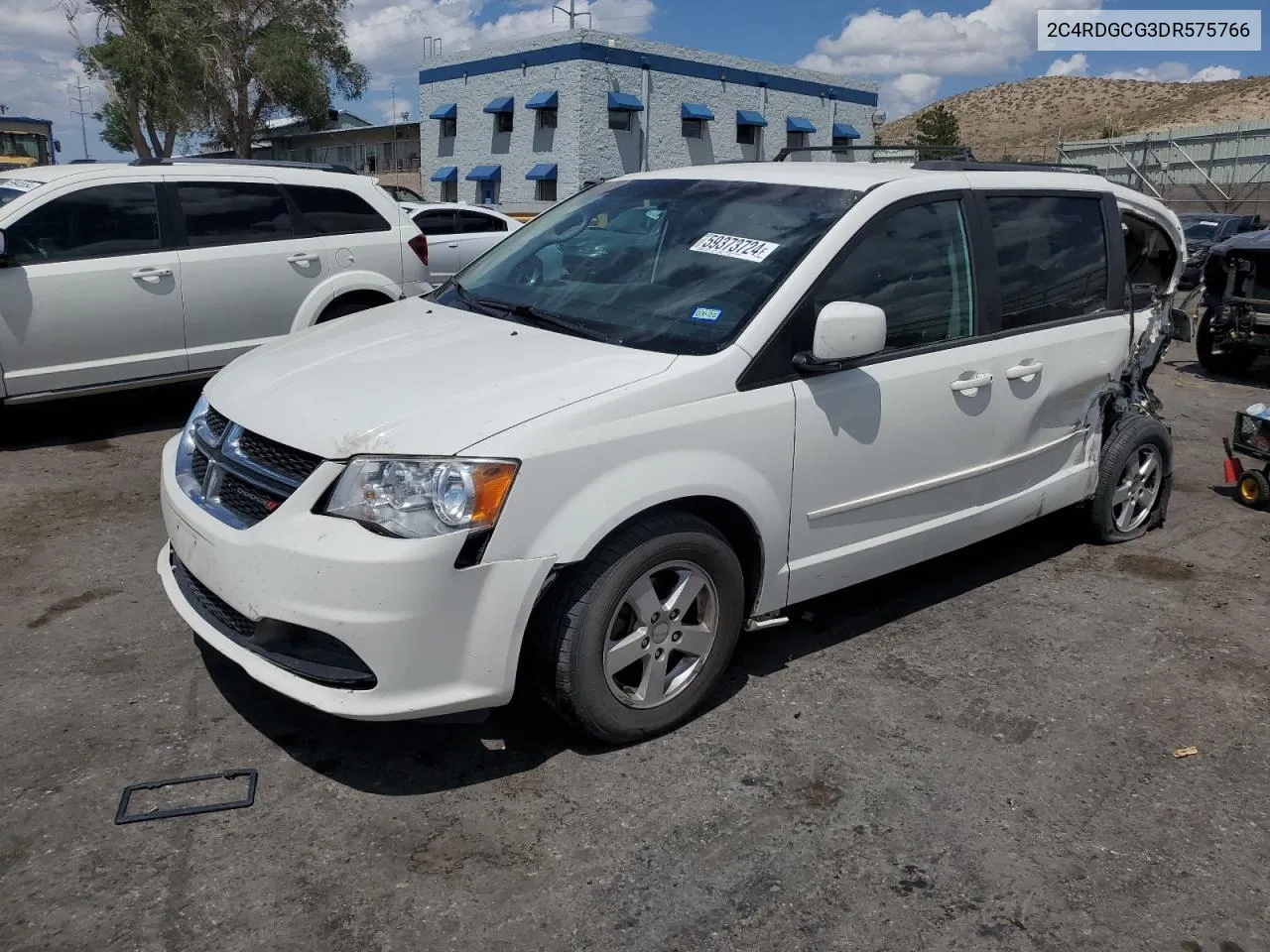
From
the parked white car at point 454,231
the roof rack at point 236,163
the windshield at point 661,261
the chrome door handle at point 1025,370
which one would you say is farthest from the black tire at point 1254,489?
the parked white car at point 454,231

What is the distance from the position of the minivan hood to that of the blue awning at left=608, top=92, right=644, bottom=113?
104 ft

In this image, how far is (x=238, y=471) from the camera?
10.6ft

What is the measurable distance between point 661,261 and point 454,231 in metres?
10.7

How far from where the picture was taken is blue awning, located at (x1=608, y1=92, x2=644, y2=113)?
111 feet

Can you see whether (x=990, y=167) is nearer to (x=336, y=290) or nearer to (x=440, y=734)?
(x=440, y=734)

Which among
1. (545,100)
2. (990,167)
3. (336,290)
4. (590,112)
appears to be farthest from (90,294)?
(545,100)

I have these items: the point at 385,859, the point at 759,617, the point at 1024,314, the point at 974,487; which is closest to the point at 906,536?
the point at 974,487

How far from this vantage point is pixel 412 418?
3033 millimetres

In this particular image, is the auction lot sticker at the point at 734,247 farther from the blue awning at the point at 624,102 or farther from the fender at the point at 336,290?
the blue awning at the point at 624,102

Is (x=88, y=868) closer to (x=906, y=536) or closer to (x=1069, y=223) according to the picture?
(x=906, y=536)

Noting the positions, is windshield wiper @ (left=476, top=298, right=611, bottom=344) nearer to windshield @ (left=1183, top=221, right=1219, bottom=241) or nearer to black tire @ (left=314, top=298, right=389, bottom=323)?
black tire @ (left=314, top=298, right=389, bottom=323)

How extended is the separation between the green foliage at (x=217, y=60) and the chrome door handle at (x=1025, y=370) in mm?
36373

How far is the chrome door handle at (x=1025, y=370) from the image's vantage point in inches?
171

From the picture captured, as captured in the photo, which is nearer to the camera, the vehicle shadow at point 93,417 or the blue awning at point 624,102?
the vehicle shadow at point 93,417
